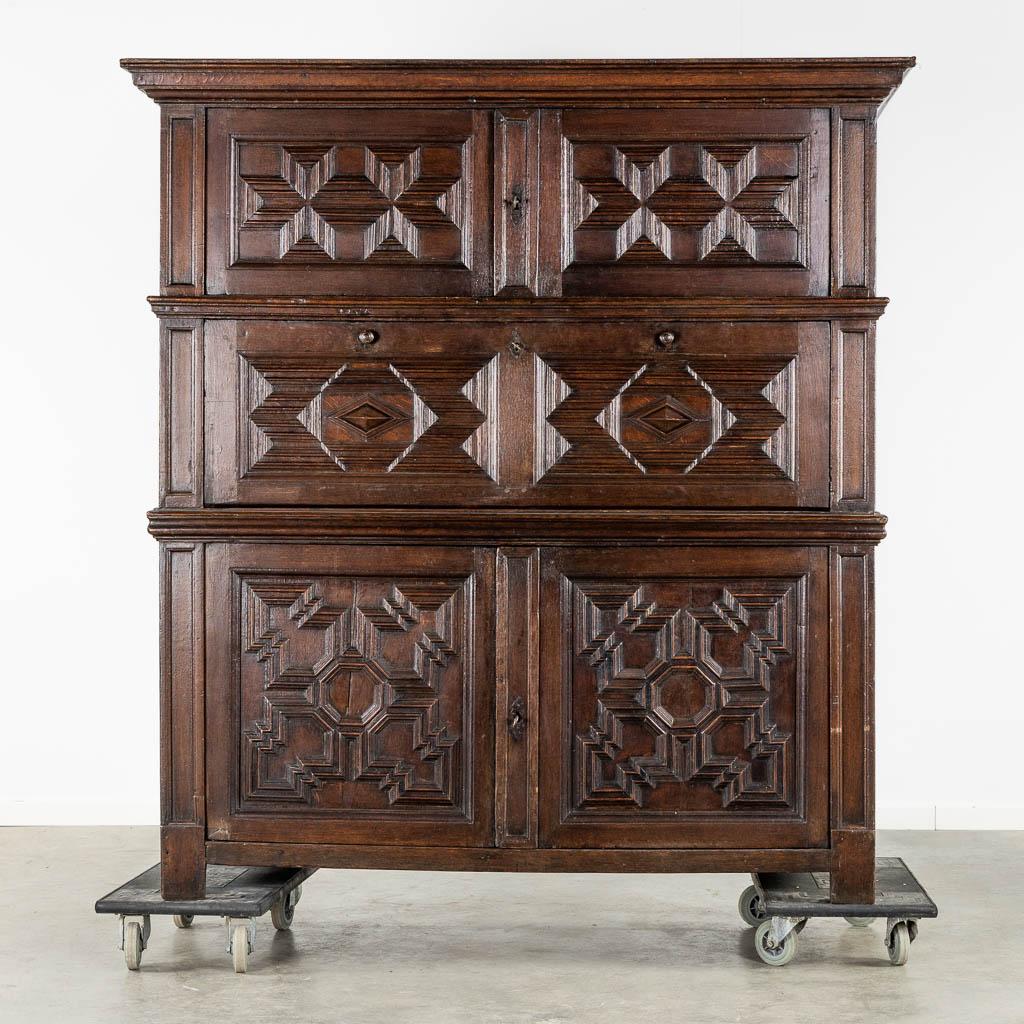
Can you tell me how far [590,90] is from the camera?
10.7 feet

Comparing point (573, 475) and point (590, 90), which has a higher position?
point (590, 90)

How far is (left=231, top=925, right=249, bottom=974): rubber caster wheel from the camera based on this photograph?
10.8ft

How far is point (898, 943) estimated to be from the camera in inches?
131

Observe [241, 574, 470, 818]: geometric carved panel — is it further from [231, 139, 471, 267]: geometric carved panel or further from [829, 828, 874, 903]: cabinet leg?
[829, 828, 874, 903]: cabinet leg

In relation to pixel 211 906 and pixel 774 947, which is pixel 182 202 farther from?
pixel 774 947

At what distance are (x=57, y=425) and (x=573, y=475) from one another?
2.37 m

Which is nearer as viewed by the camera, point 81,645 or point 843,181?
point 843,181

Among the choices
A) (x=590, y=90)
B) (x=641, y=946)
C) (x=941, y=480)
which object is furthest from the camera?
(x=941, y=480)

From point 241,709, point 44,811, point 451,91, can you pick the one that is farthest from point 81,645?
point 451,91

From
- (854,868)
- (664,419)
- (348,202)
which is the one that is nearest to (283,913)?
(854,868)

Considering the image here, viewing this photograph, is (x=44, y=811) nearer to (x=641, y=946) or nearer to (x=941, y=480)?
(x=641, y=946)

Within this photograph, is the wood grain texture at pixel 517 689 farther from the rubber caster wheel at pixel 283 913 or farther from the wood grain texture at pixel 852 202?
the wood grain texture at pixel 852 202

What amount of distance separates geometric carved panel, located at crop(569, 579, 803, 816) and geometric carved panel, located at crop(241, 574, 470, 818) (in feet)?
1.05

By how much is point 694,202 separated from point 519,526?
902 millimetres
